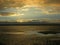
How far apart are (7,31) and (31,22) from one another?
0.68ft

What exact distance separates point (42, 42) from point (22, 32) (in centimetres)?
18

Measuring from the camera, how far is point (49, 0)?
6.08ft

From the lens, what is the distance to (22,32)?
158cm

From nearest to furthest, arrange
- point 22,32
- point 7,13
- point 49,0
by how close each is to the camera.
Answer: point 22,32 < point 7,13 < point 49,0

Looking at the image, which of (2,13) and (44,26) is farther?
(2,13)

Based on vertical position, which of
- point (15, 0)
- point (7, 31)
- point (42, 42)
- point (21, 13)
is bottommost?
point (42, 42)

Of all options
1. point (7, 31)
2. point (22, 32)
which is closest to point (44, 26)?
point (22, 32)

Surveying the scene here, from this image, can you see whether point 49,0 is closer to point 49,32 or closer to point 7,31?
point 49,32

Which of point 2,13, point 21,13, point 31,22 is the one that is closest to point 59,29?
point 31,22

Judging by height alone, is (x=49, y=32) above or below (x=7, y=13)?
below

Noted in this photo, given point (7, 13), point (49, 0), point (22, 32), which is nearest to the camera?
point (22, 32)

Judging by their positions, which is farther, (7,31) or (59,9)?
(59,9)

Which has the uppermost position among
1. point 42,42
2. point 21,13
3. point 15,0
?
point 15,0

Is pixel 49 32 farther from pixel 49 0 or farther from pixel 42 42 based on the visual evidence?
pixel 49 0
